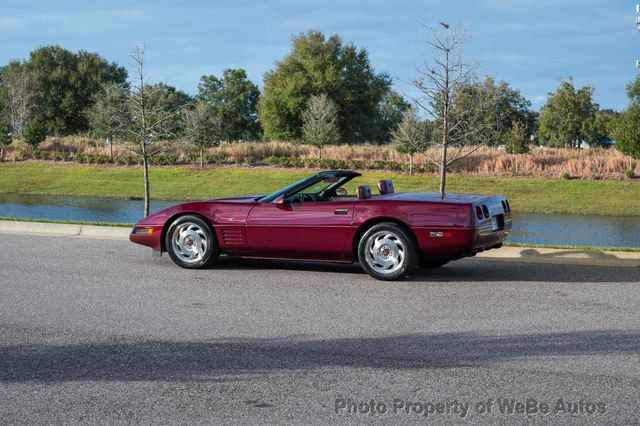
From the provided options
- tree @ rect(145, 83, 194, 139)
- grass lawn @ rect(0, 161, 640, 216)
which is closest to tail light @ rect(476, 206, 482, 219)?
tree @ rect(145, 83, 194, 139)

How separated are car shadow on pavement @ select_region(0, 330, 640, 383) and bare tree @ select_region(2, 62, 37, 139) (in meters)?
56.9

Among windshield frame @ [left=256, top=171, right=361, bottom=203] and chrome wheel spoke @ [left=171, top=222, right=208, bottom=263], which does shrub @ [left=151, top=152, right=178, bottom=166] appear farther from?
windshield frame @ [left=256, top=171, right=361, bottom=203]

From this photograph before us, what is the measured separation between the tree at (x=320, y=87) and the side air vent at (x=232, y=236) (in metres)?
51.1

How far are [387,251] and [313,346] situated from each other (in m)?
3.16

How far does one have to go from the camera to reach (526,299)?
7812 millimetres

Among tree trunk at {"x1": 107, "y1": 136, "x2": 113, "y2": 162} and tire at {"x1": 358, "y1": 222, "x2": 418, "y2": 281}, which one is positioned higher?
tree trunk at {"x1": 107, "y1": 136, "x2": 113, "y2": 162}

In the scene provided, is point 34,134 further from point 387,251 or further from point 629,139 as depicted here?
point 387,251

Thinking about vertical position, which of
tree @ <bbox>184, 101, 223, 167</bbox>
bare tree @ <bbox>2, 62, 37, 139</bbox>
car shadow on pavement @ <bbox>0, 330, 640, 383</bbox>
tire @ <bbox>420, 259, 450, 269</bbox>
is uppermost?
bare tree @ <bbox>2, 62, 37, 139</bbox>

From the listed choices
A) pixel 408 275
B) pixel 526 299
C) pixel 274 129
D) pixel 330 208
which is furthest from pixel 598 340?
pixel 274 129

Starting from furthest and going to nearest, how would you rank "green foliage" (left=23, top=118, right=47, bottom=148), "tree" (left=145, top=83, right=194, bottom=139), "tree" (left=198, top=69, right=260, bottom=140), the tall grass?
"tree" (left=198, top=69, right=260, bottom=140) → "green foliage" (left=23, top=118, right=47, bottom=148) → the tall grass → "tree" (left=145, top=83, right=194, bottom=139)

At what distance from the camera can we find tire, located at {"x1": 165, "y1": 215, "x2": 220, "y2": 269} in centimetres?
974

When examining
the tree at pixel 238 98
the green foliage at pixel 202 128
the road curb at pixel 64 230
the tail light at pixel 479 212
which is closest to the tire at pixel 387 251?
the tail light at pixel 479 212

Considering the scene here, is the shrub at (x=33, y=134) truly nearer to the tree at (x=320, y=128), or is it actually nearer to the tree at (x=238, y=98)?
the tree at (x=320, y=128)

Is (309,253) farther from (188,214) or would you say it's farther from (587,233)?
(587,233)
